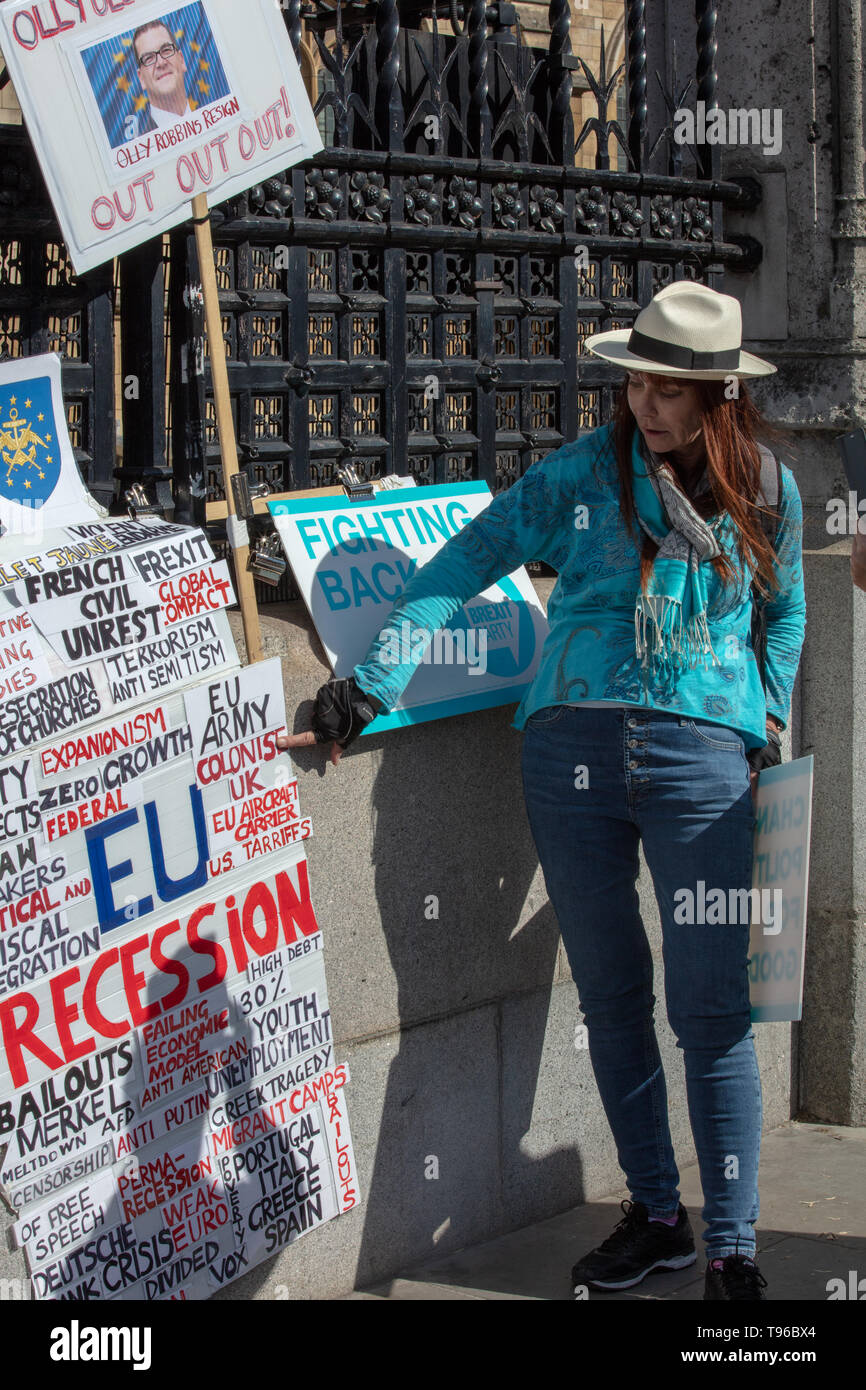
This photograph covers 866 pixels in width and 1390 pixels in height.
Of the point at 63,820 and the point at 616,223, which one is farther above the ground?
the point at 616,223

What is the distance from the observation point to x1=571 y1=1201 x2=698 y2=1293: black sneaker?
12.4 ft

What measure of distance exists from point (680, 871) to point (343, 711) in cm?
80

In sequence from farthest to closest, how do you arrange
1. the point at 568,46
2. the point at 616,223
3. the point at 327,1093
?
the point at 616,223 → the point at 568,46 → the point at 327,1093

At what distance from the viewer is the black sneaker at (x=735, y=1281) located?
3.49 m

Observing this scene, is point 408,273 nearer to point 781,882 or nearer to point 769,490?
point 769,490

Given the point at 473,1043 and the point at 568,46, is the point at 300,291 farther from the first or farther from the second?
the point at 473,1043

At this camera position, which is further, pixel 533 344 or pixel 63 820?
pixel 533 344

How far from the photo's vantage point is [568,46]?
4465 millimetres

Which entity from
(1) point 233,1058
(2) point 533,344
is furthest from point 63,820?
(2) point 533,344

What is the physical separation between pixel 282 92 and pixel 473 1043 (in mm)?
2297

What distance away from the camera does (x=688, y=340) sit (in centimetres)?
343

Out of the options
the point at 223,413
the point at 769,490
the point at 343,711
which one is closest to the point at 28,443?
the point at 223,413

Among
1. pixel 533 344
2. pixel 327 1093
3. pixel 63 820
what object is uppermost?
pixel 533 344
